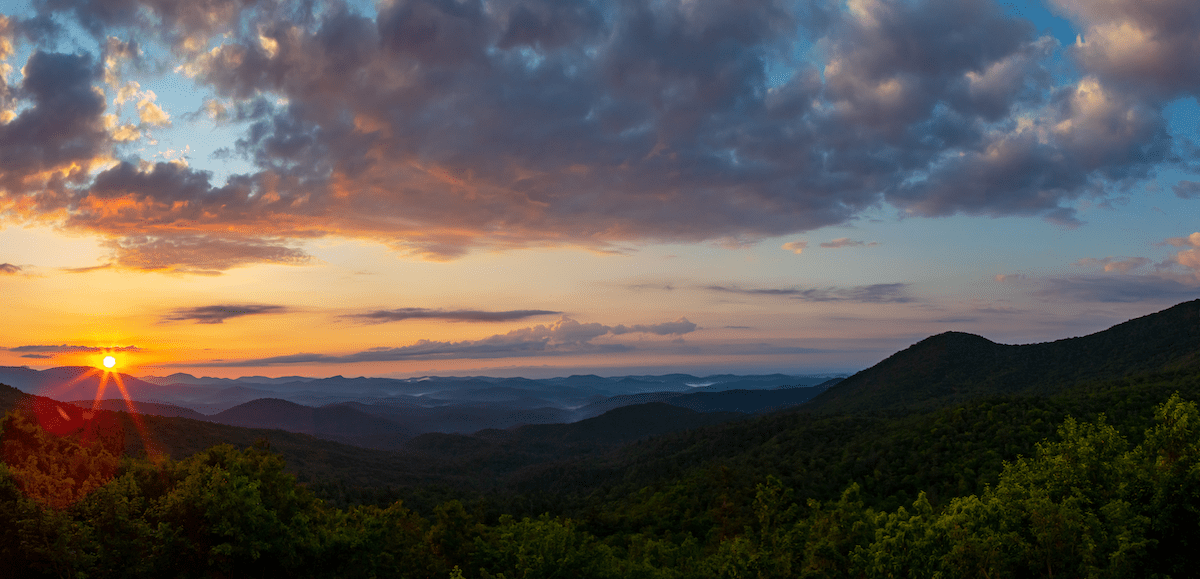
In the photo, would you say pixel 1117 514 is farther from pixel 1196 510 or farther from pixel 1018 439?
pixel 1018 439

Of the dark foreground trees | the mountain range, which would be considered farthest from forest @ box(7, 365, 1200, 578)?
the mountain range

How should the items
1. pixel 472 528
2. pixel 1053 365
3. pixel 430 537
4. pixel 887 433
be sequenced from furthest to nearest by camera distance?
pixel 1053 365 → pixel 887 433 → pixel 472 528 → pixel 430 537

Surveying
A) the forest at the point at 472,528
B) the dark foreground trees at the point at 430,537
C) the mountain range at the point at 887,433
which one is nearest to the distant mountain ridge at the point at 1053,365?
the mountain range at the point at 887,433

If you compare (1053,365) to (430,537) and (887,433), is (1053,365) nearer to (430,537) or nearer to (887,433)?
(887,433)

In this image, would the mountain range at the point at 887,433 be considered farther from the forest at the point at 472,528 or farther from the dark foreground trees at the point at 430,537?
the dark foreground trees at the point at 430,537

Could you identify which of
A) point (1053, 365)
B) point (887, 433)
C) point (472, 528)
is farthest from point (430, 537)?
point (1053, 365)
